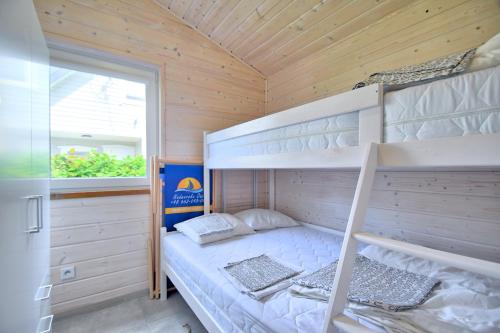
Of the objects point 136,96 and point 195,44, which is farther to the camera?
point 195,44

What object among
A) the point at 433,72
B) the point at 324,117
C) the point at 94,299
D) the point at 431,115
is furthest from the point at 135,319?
the point at 433,72

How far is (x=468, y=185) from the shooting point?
1.48 m

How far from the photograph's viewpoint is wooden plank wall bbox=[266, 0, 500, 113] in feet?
4.80

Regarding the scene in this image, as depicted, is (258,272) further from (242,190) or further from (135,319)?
(242,190)

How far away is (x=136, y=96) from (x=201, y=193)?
1.16 meters

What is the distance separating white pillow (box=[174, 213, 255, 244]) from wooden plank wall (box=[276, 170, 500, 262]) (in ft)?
2.80

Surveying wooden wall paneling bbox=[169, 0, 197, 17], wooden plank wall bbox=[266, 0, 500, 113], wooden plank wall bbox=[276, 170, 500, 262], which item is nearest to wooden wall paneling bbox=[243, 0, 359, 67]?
wooden plank wall bbox=[266, 0, 500, 113]

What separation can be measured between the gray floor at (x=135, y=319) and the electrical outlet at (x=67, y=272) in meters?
0.29

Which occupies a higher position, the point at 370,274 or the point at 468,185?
the point at 468,185

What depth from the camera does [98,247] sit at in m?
2.01

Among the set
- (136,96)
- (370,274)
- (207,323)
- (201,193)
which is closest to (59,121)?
(136,96)

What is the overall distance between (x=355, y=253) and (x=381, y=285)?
40cm

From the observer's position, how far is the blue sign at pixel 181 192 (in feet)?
7.43

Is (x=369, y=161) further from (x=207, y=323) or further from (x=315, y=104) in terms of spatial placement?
(x=207, y=323)
